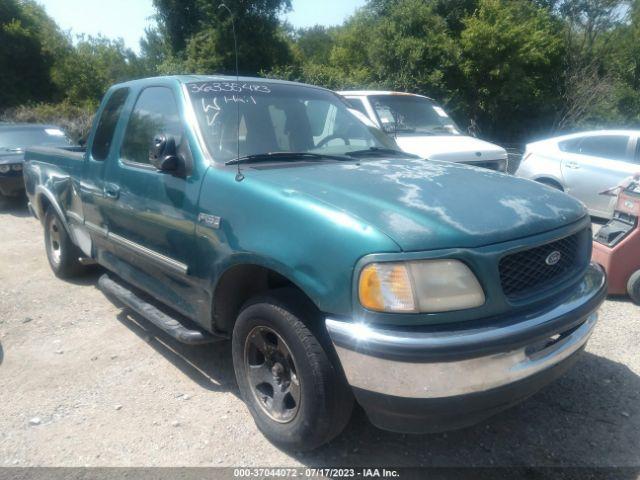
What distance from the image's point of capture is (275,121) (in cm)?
350

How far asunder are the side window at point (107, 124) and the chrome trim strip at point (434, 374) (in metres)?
2.81

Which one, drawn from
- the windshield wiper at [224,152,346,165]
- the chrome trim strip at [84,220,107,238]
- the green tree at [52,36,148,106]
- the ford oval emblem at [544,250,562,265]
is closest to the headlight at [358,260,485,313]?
the ford oval emblem at [544,250,562,265]

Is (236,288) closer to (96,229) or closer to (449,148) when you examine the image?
(96,229)

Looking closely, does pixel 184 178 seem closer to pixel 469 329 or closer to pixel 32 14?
pixel 469 329

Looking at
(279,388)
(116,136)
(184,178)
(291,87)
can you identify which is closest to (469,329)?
(279,388)

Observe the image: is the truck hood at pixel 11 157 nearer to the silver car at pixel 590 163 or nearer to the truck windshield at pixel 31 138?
the truck windshield at pixel 31 138

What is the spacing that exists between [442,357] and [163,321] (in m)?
1.99

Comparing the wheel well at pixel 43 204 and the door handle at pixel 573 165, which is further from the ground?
the door handle at pixel 573 165

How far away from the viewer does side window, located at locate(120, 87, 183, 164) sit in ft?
11.3

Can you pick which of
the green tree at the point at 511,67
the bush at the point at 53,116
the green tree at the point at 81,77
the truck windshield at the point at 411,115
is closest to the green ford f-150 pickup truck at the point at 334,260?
the truck windshield at the point at 411,115

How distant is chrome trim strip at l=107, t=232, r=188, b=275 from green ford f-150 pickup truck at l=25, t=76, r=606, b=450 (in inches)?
0.5

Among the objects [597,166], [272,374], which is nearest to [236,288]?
[272,374]

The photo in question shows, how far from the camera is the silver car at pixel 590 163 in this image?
24.3 feet

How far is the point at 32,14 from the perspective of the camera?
2817cm
